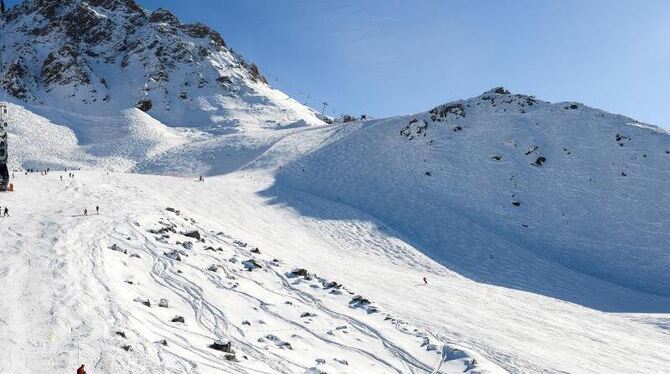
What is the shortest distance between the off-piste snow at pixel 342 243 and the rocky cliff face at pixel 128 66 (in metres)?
6.25

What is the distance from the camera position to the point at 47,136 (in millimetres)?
72438

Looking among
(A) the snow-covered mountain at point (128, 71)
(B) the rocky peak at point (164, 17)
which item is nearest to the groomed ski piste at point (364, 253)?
(A) the snow-covered mountain at point (128, 71)

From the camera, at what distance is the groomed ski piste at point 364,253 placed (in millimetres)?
14164

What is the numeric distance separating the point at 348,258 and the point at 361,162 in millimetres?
23732

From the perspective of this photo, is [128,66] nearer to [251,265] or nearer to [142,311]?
[251,265]

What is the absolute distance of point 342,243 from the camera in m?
36.1

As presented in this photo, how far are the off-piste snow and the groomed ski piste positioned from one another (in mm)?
130

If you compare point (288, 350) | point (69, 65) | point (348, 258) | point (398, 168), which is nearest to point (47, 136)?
point (69, 65)

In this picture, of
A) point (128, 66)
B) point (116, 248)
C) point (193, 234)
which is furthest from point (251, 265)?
point (128, 66)

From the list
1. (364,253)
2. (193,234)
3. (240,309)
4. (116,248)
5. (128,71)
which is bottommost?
(116,248)

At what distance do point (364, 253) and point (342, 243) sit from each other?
2.03 m

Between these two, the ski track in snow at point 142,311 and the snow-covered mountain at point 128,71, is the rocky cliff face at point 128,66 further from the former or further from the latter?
the ski track in snow at point 142,311

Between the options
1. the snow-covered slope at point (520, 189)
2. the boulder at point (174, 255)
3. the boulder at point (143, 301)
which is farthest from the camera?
the snow-covered slope at point (520, 189)

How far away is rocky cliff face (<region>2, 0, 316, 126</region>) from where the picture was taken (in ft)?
315
